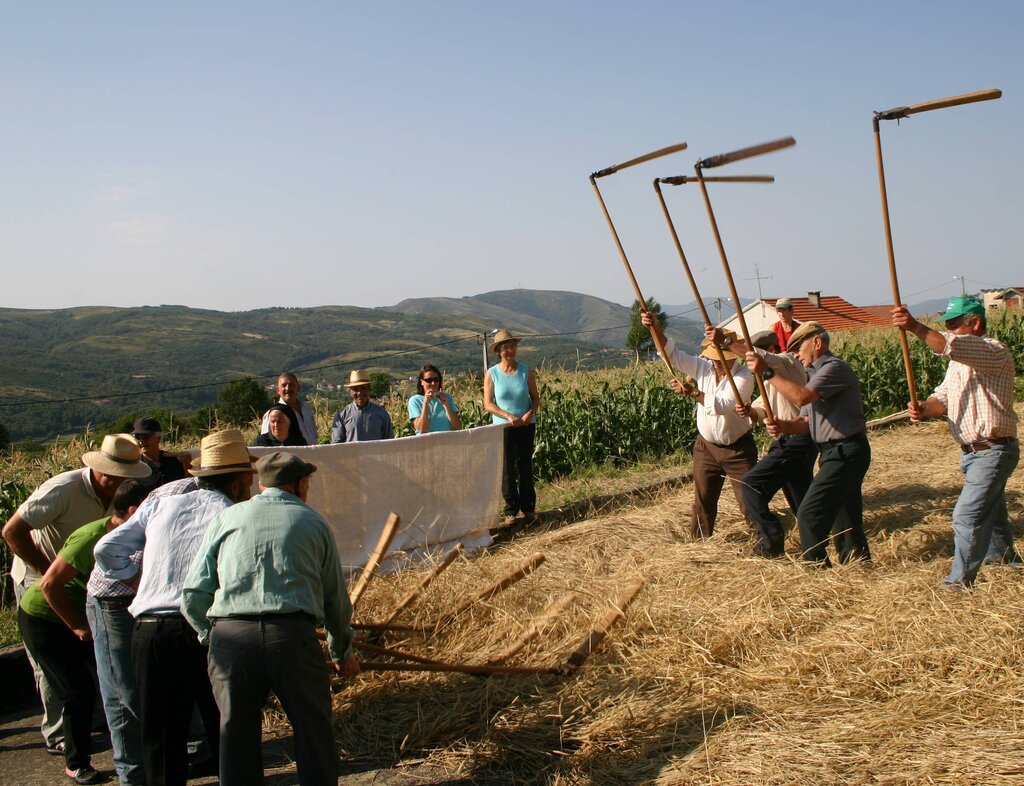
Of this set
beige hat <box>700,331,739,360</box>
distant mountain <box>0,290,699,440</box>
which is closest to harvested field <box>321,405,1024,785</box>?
beige hat <box>700,331,739,360</box>

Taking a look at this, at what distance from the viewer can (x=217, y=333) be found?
149 meters

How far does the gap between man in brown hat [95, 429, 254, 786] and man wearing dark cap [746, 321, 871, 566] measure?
3734 millimetres

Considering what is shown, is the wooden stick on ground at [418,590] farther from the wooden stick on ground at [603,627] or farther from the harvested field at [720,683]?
the wooden stick on ground at [603,627]

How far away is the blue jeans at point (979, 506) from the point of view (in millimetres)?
5555

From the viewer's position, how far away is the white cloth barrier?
7.41 metres

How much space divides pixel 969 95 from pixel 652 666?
3489mm

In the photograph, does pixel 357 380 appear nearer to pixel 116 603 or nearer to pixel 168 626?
pixel 116 603

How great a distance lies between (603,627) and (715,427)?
2.33m

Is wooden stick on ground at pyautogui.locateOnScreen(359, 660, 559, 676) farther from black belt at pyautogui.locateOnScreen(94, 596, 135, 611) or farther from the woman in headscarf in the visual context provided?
the woman in headscarf

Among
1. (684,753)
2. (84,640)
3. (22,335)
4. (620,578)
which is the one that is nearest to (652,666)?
(684,753)

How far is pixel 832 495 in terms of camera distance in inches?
251

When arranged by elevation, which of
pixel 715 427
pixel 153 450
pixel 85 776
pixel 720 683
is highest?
pixel 153 450

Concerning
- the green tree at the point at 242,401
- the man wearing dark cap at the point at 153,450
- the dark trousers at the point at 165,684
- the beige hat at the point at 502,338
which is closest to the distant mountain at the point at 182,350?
the green tree at the point at 242,401

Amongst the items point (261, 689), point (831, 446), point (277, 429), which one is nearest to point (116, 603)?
point (261, 689)
